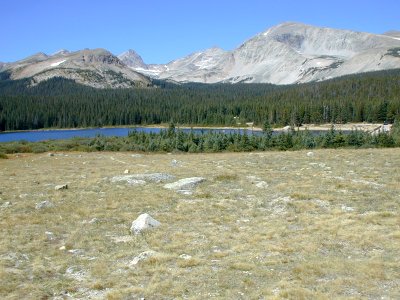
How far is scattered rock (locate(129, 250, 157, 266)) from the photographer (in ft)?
43.0

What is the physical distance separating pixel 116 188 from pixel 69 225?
8.11m

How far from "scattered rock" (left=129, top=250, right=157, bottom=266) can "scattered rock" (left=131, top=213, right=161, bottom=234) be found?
286cm

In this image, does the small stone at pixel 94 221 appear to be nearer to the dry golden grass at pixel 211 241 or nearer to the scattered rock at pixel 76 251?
the dry golden grass at pixel 211 241

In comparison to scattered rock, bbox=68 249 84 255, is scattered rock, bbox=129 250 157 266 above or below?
above

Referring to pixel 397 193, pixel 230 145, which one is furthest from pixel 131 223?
pixel 230 145

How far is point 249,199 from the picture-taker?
22266 millimetres

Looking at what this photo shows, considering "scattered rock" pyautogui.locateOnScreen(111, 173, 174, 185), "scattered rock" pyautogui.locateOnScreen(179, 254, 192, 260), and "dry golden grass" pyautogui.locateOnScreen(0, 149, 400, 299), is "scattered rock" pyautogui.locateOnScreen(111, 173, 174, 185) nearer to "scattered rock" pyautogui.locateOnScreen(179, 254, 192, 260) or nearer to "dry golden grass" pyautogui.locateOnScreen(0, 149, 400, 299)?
"dry golden grass" pyautogui.locateOnScreen(0, 149, 400, 299)

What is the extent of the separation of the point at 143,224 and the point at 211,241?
3.30m

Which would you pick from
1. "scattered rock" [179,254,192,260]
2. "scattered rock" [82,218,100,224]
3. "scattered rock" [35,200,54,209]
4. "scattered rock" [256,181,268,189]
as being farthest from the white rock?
"scattered rock" [179,254,192,260]

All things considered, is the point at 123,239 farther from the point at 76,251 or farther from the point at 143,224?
the point at 76,251

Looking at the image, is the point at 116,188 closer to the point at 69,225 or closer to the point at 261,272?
the point at 69,225

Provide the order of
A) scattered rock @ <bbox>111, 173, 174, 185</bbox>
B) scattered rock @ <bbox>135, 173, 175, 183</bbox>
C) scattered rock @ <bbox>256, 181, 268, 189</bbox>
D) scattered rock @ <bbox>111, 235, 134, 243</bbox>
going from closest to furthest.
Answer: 1. scattered rock @ <bbox>111, 235, 134, 243</bbox>
2. scattered rock @ <bbox>256, 181, 268, 189</bbox>
3. scattered rock @ <bbox>111, 173, 174, 185</bbox>
4. scattered rock @ <bbox>135, 173, 175, 183</bbox>

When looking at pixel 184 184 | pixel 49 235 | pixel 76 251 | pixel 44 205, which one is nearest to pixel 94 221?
pixel 49 235

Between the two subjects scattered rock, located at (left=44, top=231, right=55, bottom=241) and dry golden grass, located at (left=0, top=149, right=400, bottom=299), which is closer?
dry golden grass, located at (left=0, top=149, right=400, bottom=299)
